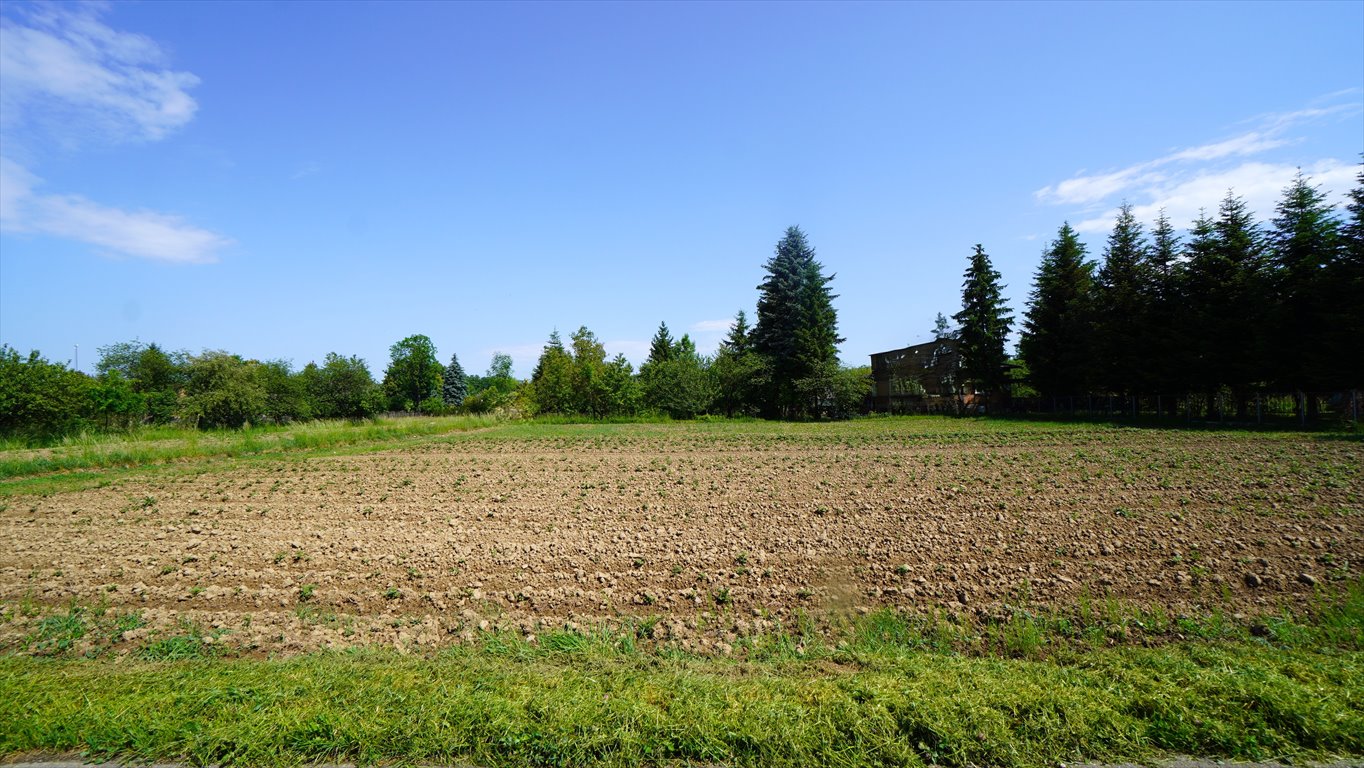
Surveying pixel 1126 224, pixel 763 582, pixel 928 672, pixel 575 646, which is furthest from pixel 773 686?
pixel 1126 224

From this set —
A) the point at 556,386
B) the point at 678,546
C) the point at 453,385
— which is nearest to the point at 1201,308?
the point at 678,546

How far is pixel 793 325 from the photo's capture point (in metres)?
49.0

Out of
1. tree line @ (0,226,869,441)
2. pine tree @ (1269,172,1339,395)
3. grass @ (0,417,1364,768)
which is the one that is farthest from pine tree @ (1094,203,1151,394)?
grass @ (0,417,1364,768)

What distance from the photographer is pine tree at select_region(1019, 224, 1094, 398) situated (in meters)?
39.2

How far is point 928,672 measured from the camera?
13.1 feet

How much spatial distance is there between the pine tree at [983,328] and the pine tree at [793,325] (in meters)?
10.4

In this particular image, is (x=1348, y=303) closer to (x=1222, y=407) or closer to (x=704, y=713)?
(x=1222, y=407)

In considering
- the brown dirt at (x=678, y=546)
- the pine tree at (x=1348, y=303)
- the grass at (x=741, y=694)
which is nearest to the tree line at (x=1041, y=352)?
the pine tree at (x=1348, y=303)

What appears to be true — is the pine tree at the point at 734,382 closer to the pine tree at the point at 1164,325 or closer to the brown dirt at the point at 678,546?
the pine tree at the point at 1164,325

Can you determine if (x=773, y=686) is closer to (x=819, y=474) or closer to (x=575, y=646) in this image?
(x=575, y=646)

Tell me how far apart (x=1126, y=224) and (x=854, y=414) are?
2241cm

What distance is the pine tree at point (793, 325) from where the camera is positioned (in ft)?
151

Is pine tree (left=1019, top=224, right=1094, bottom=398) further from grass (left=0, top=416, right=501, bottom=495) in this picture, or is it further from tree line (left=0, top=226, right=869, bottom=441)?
grass (left=0, top=416, right=501, bottom=495)

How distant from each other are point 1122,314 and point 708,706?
4397 centimetres
